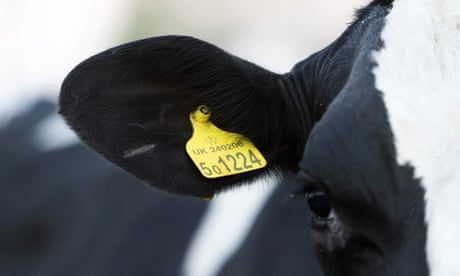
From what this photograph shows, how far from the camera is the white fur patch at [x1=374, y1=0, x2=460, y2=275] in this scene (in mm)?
1783

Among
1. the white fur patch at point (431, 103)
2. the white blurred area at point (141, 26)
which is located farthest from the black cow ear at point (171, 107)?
the white blurred area at point (141, 26)

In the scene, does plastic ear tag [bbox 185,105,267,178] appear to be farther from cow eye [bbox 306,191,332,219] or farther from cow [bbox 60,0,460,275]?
cow eye [bbox 306,191,332,219]

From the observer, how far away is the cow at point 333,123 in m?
1.85

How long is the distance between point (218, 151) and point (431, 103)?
590 mm

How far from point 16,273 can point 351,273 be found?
2042 millimetres

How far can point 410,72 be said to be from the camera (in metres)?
2.02

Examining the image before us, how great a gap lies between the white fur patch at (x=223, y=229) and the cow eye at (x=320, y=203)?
102 centimetres

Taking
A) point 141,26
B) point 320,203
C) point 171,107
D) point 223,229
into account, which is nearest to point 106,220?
A: point 223,229

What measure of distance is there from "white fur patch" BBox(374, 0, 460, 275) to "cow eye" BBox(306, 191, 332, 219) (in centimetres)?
18

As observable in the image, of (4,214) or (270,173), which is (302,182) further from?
(4,214)

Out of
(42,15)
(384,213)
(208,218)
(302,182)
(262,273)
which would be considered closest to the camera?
(384,213)

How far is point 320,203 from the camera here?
198 centimetres

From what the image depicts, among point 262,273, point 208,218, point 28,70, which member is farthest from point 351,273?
point 28,70

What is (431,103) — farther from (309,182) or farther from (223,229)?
(223,229)
